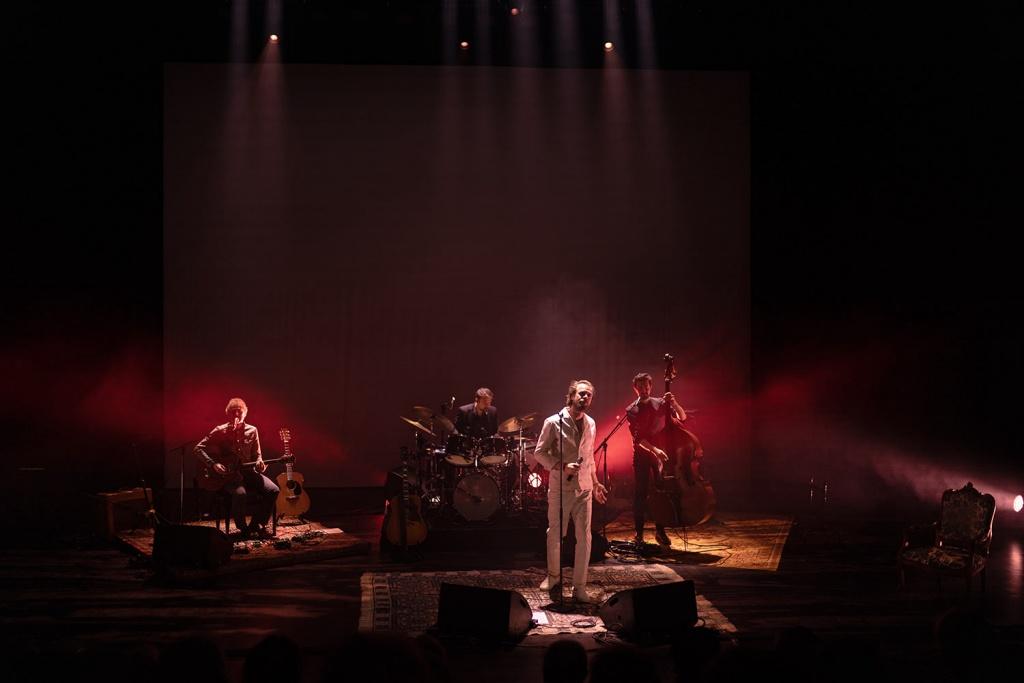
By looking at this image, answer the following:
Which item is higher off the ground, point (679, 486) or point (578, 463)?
point (578, 463)

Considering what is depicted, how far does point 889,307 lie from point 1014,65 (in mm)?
2522

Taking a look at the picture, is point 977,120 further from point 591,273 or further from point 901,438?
point 591,273

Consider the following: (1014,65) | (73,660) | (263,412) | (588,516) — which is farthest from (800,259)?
(73,660)

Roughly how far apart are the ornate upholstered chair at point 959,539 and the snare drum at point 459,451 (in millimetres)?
3756

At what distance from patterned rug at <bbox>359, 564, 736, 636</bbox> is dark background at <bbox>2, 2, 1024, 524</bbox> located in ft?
11.2

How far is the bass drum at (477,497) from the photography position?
29.1 feet

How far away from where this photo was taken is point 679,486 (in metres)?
8.48

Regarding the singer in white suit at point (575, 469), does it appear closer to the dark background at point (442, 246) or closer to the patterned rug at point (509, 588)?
the patterned rug at point (509, 588)

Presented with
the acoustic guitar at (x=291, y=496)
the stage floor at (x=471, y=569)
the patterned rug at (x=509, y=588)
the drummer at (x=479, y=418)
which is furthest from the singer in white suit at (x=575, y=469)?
the acoustic guitar at (x=291, y=496)

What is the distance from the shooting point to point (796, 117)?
10750mm

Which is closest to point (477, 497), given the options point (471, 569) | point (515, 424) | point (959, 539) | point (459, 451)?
point (459, 451)

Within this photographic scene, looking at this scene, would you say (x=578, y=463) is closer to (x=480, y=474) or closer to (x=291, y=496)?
(x=480, y=474)

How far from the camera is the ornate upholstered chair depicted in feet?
22.6

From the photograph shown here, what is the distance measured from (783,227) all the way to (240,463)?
20.7 feet
